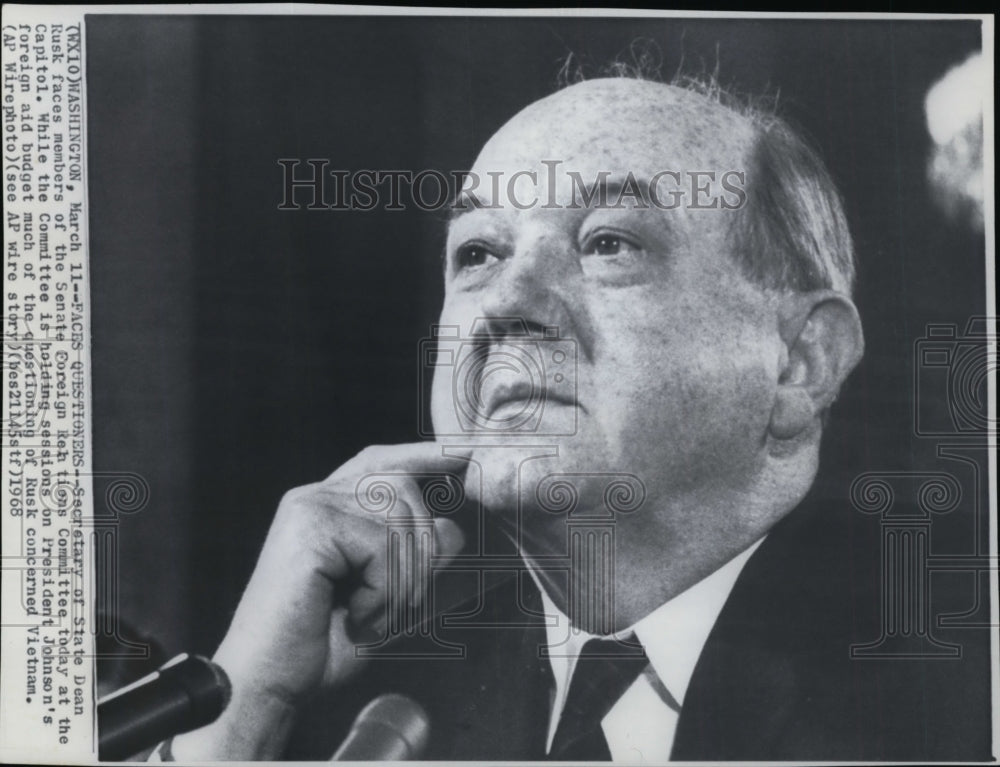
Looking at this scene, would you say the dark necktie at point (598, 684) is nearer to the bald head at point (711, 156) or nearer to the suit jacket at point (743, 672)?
the suit jacket at point (743, 672)

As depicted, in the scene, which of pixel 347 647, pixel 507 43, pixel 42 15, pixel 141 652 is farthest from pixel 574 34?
pixel 141 652

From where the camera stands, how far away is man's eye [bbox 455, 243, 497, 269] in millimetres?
3066

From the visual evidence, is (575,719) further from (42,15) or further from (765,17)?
(42,15)

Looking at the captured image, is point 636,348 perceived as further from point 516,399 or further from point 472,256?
point 472,256

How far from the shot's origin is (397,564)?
3.03 meters

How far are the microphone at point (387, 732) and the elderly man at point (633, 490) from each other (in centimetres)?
4

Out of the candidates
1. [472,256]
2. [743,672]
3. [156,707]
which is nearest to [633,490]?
[743,672]

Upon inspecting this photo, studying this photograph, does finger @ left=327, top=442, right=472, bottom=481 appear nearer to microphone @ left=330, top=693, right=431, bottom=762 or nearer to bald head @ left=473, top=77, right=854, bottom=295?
microphone @ left=330, top=693, right=431, bottom=762

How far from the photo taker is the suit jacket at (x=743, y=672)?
9.98 feet

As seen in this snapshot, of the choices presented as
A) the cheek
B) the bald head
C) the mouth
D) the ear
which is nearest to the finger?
the mouth

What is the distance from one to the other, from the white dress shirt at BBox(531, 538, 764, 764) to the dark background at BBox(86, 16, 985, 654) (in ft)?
1.65

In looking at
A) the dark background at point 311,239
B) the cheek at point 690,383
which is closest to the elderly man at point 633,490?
the cheek at point 690,383

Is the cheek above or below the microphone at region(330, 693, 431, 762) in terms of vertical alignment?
above

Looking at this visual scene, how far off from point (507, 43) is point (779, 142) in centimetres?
88
